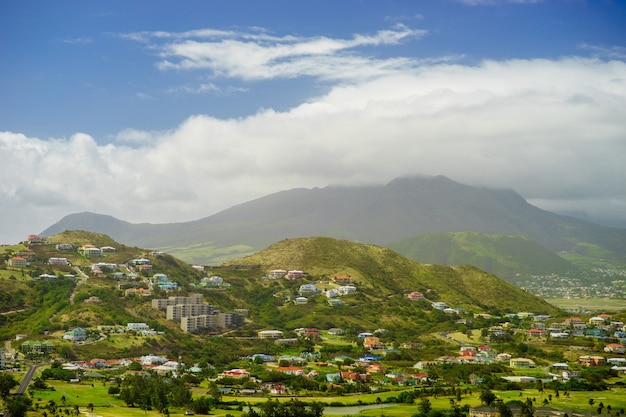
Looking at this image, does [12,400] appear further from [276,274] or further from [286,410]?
[276,274]

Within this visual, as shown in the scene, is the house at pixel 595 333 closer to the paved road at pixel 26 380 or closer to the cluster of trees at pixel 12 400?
the paved road at pixel 26 380

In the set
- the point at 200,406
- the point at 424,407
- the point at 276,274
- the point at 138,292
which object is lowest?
the point at 424,407

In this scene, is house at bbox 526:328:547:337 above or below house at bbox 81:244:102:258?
below

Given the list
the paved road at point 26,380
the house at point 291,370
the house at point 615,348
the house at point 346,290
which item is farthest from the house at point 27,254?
the house at point 615,348

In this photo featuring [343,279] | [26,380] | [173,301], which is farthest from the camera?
[343,279]

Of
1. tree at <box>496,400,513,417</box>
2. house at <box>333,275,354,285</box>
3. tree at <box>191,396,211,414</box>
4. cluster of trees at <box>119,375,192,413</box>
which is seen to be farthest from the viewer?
house at <box>333,275,354,285</box>

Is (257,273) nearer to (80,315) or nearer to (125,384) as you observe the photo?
A: (80,315)

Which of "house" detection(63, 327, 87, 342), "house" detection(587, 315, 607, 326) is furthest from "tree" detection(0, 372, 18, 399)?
"house" detection(587, 315, 607, 326)

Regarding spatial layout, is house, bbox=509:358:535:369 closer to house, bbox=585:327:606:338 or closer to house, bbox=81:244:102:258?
house, bbox=585:327:606:338

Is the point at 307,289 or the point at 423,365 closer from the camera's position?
the point at 423,365

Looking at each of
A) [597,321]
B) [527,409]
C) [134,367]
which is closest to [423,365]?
[527,409]

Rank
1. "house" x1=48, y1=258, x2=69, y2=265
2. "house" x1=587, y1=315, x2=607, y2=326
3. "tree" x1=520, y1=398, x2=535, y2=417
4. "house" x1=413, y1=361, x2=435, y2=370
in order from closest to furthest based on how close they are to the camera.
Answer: "tree" x1=520, y1=398, x2=535, y2=417 < "house" x1=413, y1=361, x2=435, y2=370 < "house" x1=587, y1=315, x2=607, y2=326 < "house" x1=48, y1=258, x2=69, y2=265

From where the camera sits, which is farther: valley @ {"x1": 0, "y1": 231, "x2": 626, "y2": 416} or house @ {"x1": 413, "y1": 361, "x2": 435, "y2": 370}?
house @ {"x1": 413, "y1": 361, "x2": 435, "y2": 370}
